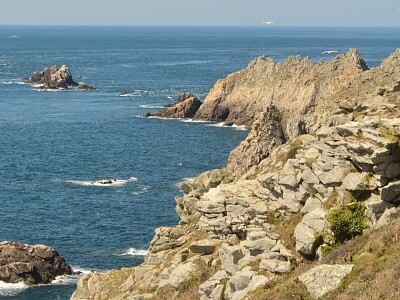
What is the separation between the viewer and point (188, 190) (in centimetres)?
5006

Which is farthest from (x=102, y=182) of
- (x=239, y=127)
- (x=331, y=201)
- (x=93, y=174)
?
(x=331, y=201)

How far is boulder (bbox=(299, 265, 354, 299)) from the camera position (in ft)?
→ 85.4

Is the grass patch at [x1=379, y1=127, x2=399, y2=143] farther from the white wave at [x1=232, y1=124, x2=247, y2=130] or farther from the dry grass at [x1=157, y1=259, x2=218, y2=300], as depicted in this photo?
the white wave at [x1=232, y1=124, x2=247, y2=130]

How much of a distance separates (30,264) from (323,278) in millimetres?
44636

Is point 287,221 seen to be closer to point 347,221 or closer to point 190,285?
point 347,221

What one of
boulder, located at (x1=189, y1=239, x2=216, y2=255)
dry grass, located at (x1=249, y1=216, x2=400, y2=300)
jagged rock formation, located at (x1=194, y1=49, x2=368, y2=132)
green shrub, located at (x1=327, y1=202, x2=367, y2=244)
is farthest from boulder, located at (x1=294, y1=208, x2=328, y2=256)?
jagged rock formation, located at (x1=194, y1=49, x2=368, y2=132)

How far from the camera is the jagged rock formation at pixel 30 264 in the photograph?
65.5 m

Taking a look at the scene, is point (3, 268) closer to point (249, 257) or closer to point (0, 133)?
point (249, 257)

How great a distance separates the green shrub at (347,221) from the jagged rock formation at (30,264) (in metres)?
40.4

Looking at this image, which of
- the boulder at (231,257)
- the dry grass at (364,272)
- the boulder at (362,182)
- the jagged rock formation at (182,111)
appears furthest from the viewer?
the jagged rock formation at (182,111)

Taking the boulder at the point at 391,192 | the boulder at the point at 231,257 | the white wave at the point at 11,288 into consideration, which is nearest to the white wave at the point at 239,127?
the white wave at the point at 11,288

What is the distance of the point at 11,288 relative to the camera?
64.1 meters

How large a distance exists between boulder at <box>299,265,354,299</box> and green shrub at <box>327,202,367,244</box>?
410cm

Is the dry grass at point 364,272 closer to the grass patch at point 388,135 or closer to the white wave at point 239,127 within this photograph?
the grass patch at point 388,135
